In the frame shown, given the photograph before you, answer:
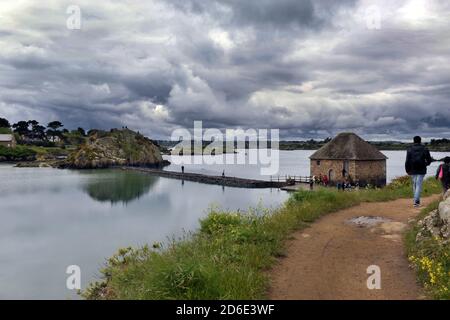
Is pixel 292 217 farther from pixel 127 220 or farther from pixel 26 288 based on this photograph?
pixel 127 220

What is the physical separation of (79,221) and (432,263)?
45677 mm

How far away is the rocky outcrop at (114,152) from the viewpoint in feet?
454

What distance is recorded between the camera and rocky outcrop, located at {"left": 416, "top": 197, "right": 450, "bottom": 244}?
28.5ft

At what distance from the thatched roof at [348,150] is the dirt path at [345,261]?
4771cm

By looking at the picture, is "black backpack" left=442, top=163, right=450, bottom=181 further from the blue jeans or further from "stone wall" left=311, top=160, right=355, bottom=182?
"stone wall" left=311, top=160, right=355, bottom=182

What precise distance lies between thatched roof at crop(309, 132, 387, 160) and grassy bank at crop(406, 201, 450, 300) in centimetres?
5157

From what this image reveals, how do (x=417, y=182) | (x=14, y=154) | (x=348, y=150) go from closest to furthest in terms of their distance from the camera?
1. (x=417, y=182)
2. (x=348, y=150)
3. (x=14, y=154)

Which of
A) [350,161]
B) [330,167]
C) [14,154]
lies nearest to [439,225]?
[350,161]

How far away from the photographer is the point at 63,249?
110ft

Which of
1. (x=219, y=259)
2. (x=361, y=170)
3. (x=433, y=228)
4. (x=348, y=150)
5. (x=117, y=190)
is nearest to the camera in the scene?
(x=219, y=259)

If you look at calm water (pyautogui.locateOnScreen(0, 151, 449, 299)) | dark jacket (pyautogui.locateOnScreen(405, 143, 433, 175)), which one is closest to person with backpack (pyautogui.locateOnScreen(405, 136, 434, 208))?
dark jacket (pyautogui.locateOnScreen(405, 143, 433, 175))

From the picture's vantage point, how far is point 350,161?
59.2 m

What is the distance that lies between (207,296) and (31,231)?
131 feet

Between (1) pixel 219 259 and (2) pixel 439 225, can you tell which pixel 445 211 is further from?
(1) pixel 219 259
